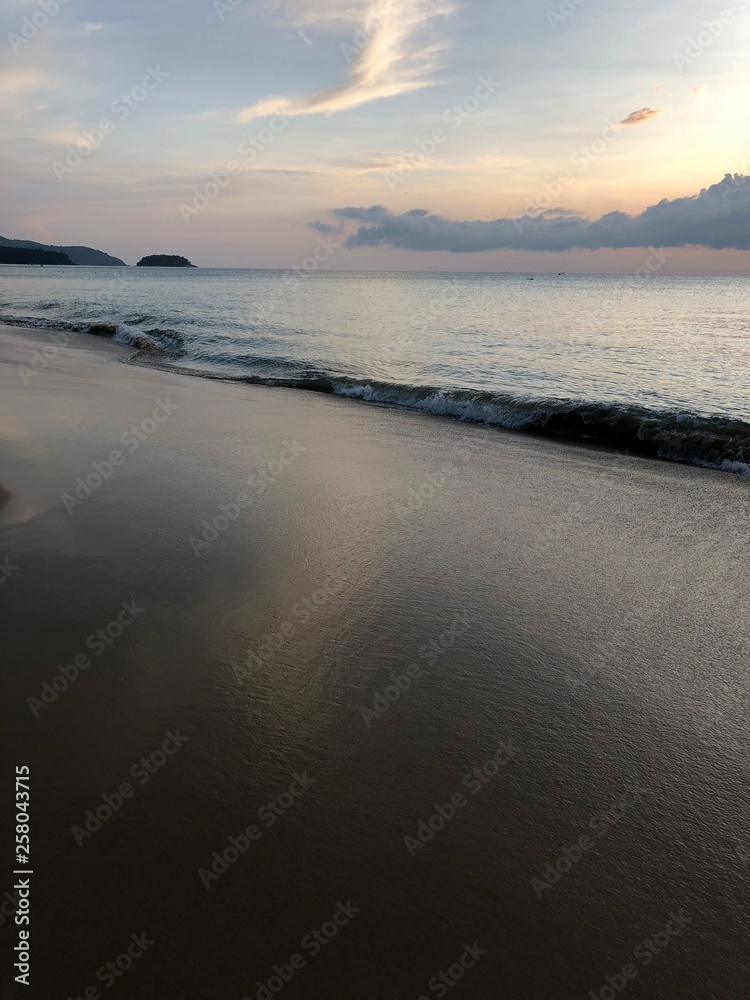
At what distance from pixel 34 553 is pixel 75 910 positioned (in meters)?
3.37

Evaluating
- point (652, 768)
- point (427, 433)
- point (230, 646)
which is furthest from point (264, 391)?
point (652, 768)

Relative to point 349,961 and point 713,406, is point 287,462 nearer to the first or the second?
point 349,961

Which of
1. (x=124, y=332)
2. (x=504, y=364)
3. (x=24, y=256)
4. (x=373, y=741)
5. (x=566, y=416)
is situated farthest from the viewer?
(x=24, y=256)

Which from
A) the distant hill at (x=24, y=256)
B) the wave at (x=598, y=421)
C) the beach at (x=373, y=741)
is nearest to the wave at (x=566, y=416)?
the wave at (x=598, y=421)

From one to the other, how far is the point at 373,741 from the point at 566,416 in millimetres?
9333

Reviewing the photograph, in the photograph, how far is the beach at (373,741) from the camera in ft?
7.32

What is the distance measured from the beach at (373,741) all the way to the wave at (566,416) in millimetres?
3307

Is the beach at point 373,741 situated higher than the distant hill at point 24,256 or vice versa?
the distant hill at point 24,256

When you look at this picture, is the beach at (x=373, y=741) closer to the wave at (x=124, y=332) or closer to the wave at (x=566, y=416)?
the wave at (x=566, y=416)

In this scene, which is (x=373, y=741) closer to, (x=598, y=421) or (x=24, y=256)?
(x=598, y=421)

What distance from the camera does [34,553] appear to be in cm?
504

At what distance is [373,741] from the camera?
3.21m

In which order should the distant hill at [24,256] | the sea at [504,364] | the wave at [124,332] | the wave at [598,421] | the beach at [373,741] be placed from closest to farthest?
the beach at [373,741] → the wave at [598,421] → the sea at [504,364] → the wave at [124,332] → the distant hill at [24,256]

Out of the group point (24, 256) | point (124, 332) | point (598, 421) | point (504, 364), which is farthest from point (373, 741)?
point (24, 256)
